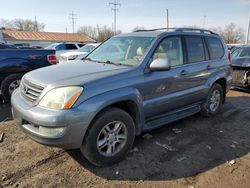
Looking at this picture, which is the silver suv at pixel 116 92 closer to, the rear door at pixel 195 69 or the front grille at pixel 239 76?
the rear door at pixel 195 69

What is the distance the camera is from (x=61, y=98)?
3.00 m

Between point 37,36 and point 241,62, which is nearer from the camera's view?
point 241,62

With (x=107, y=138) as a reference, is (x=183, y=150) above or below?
below

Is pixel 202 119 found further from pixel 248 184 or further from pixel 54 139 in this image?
pixel 54 139

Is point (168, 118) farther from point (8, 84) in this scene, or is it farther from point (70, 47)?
point (70, 47)

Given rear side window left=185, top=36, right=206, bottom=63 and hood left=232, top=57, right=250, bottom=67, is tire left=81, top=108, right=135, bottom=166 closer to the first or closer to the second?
rear side window left=185, top=36, right=206, bottom=63

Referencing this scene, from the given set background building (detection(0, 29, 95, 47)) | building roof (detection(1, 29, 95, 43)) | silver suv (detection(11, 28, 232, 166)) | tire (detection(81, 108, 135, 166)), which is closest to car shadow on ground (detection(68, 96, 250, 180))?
tire (detection(81, 108, 135, 166))

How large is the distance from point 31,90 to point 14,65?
10.7 feet

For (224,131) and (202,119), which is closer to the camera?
(224,131)

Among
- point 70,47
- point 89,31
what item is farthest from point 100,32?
point 70,47

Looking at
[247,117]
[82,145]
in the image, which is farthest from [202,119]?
[82,145]

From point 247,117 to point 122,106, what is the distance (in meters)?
3.51

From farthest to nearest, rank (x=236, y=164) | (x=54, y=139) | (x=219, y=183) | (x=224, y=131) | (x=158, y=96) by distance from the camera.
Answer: (x=224, y=131) < (x=158, y=96) < (x=236, y=164) < (x=219, y=183) < (x=54, y=139)

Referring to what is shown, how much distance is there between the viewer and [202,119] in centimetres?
550
